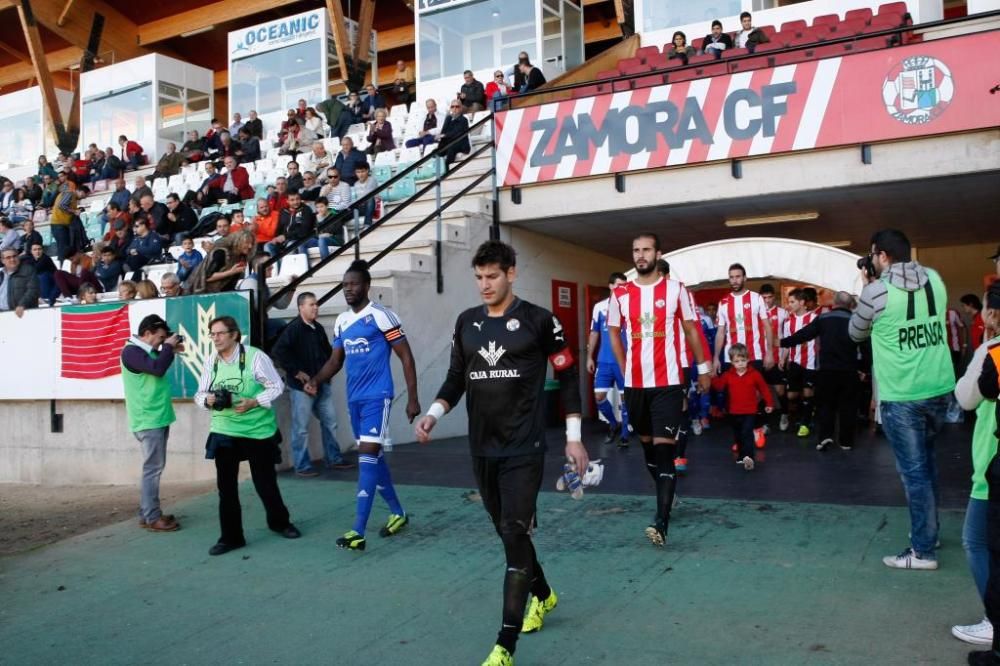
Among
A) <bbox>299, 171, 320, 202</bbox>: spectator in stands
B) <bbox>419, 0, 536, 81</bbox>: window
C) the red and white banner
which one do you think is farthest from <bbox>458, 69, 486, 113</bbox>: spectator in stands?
the red and white banner

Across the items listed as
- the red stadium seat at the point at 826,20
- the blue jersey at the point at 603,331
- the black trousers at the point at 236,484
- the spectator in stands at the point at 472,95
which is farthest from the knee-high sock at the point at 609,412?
the red stadium seat at the point at 826,20

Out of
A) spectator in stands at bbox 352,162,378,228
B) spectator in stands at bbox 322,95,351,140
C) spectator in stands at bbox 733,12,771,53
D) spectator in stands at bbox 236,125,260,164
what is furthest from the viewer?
spectator in stands at bbox 236,125,260,164

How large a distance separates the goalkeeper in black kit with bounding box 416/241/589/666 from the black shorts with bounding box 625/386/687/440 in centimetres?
169

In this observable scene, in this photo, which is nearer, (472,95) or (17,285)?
(17,285)

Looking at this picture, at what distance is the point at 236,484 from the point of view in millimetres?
6180

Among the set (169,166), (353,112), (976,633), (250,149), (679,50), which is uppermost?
(353,112)

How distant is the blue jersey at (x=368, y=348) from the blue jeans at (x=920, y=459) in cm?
332

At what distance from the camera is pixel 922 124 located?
33.4ft

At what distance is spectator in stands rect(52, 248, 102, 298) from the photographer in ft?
41.9

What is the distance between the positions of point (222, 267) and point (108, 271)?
540 centimetres

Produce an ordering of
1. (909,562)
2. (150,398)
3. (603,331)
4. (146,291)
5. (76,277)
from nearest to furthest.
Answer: (909,562)
(150,398)
(603,331)
(146,291)
(76,277)

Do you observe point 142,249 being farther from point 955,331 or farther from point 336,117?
point 955,331

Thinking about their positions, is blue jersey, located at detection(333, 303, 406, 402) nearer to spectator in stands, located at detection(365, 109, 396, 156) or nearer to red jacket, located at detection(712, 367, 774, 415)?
red jacket, located at detection(712, 367, 774, 415)

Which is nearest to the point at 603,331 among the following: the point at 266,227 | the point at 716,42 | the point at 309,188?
the point at 266,227
